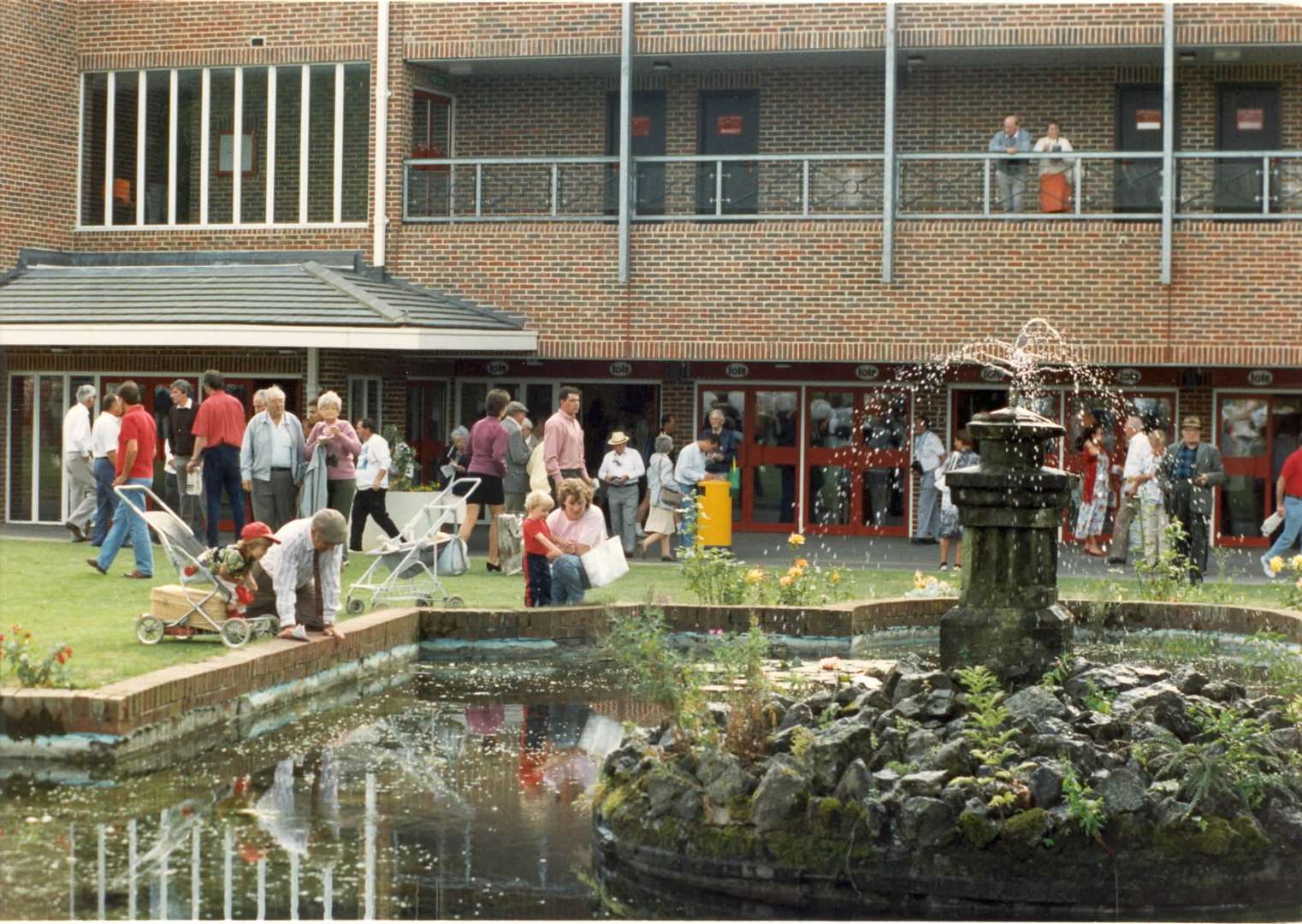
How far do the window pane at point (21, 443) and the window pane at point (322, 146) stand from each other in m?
4.39

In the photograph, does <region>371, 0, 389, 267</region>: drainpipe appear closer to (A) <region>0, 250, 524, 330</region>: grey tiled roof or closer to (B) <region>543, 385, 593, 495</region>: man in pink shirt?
(A) <region>0, 250, 524, 330</region>: grey tiled roof

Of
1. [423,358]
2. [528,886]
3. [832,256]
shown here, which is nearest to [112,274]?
[423,358]

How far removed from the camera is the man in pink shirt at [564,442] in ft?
65.3

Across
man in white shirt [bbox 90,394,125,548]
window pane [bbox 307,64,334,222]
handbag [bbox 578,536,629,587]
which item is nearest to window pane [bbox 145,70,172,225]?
window pane [bbox 307,64,334,222]

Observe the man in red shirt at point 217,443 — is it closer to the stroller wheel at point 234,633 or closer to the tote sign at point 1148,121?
the stroller wheel at point 234,633

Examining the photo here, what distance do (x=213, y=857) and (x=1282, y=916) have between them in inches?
176

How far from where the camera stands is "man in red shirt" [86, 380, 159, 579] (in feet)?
58.0

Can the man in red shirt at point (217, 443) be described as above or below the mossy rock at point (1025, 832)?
above

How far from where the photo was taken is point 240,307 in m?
24.0

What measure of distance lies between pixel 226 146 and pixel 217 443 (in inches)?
381

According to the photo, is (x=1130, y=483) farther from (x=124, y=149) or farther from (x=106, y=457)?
(x=124, y=149)

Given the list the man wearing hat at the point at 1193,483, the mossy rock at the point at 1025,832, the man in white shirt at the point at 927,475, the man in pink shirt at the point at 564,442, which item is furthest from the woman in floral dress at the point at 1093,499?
the mossy rock at the point at 1025,832

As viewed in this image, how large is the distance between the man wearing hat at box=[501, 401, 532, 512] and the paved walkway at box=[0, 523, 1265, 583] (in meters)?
2.18

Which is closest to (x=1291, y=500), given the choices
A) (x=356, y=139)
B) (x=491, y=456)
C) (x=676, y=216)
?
(x=491, y=456)
